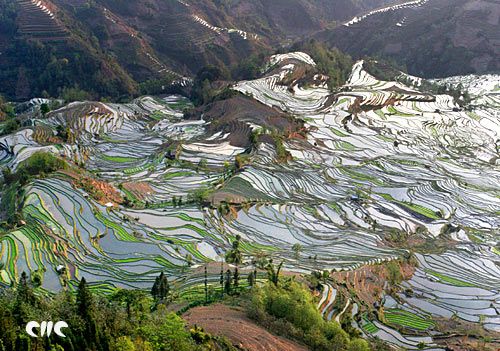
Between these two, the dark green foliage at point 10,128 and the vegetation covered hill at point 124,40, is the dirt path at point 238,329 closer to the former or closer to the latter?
the dark green foliage at point 10,128

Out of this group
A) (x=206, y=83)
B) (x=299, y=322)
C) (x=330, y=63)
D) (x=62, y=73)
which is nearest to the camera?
(x=299, y=322)

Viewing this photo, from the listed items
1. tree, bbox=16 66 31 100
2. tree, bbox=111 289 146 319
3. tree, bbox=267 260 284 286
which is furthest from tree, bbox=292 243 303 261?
tree, bbox=16 66 31 100

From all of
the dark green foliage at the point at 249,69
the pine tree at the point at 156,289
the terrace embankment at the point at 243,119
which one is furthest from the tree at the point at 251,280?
the dark green foliage at the point at 249,69

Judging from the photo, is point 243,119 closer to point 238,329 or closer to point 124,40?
point 238,329

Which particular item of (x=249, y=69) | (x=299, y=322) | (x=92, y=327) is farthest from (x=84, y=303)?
(x=249, y=69)

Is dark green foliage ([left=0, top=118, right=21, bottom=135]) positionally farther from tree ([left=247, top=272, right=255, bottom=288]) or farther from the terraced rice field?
tree ([left=247, top=272, right=255, bottom=288])

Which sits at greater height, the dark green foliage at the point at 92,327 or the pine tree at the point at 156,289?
the dark green foliage at the point at 92,327
